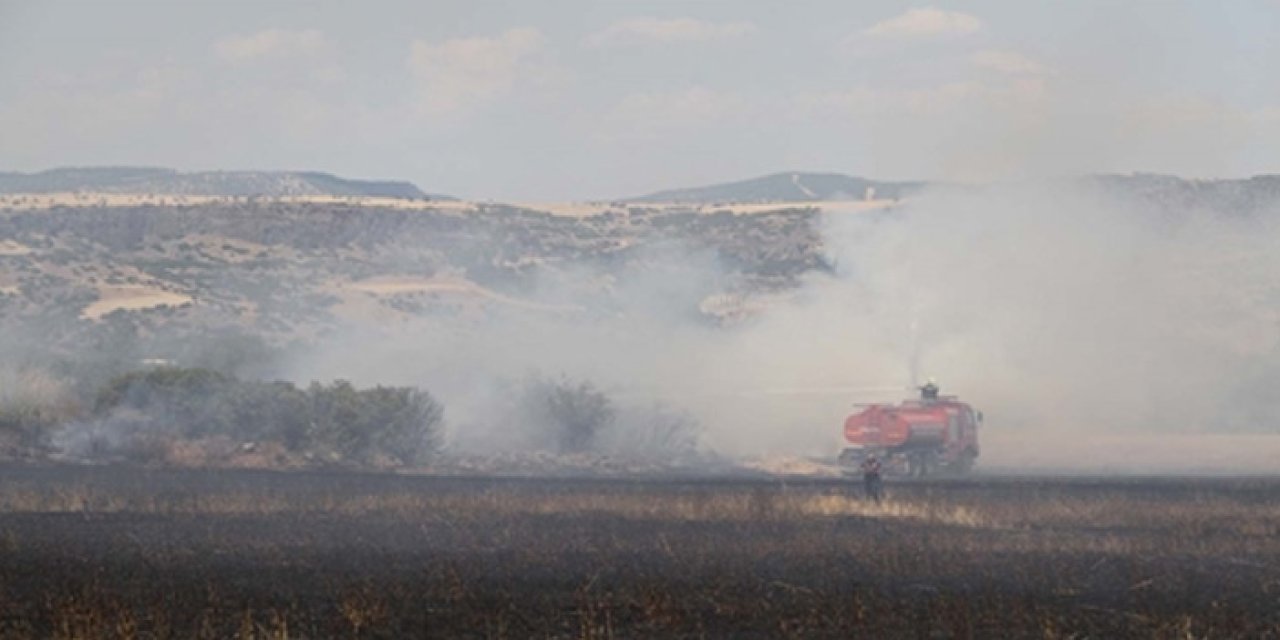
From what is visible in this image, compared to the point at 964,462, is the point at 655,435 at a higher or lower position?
lower

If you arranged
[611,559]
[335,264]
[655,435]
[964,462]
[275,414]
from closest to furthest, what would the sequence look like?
[611,559] → [275,414] → [964,462] → [655,435] → [335,264]

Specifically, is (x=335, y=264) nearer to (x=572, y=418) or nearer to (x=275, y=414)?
(x=572, y=418)

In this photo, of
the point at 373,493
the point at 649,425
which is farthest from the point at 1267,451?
the point at 373,493

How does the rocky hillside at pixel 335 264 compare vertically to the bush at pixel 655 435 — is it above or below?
above

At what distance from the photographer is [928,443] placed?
70125 mm

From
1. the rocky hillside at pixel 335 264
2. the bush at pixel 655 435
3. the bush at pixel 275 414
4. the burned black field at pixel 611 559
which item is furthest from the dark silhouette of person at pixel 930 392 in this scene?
the rocky hillside at pixel 335 264

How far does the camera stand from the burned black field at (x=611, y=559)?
1129 inches

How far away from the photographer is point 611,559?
37.0 metres

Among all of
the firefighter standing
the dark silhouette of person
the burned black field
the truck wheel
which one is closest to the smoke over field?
the truck wheel

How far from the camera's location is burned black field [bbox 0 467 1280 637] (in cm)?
2867

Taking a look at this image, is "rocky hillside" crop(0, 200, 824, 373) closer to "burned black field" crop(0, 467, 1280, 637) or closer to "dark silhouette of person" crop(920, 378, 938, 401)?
"dark silhouette of person" crop(920, 378, 938, 401)

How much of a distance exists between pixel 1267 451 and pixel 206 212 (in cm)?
8963

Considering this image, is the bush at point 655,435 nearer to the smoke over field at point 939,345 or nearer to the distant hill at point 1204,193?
the smoke over field at point 939,345

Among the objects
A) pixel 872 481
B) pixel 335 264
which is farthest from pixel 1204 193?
pixel 872 481
